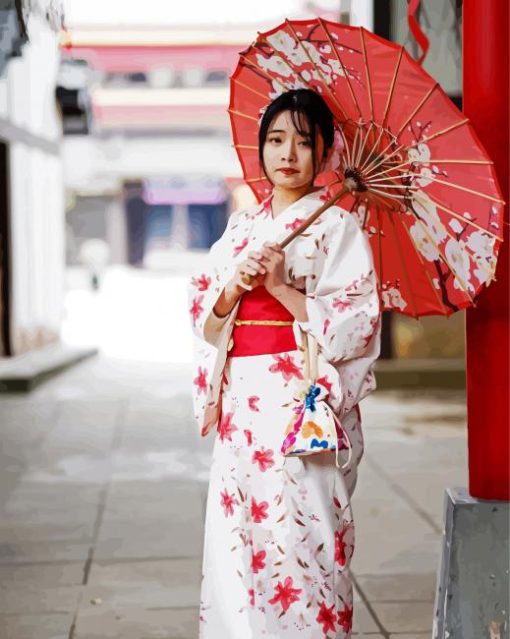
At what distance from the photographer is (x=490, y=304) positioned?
2922 millimetres

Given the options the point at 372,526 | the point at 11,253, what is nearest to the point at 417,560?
the point at 372,526

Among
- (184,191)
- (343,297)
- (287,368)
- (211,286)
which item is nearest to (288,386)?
(287,368)

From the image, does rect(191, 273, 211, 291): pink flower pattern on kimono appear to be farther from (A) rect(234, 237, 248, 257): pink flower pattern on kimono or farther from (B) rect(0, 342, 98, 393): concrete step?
(B) rect(0, 342, 98, 393): concrete step

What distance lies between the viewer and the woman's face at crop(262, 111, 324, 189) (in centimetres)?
270

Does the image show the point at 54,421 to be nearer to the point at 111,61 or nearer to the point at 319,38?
the point at 319,38

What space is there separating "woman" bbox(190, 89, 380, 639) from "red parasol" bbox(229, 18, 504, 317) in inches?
5.3

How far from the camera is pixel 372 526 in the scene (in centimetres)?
501

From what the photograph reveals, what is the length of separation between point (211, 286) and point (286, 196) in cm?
35

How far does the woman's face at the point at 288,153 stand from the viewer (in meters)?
2.70

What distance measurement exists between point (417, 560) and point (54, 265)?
10159mm

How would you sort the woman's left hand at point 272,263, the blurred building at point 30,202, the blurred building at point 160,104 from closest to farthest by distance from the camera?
the woman's left hand at point 272,263 → the blurred building at point 30,202 → the blurred building at point 160,104

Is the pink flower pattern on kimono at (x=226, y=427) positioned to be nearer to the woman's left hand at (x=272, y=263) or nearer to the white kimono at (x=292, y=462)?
the white kimono at (x=292, y=462)

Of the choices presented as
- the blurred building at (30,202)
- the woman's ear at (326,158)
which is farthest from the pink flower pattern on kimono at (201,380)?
the blurred building at (30,202)

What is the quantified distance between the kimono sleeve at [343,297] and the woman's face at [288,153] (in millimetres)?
149
